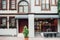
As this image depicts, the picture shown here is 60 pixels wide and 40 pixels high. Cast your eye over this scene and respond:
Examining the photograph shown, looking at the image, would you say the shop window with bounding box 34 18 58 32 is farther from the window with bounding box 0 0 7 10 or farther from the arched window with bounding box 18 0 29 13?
the window with bounding box 0 0 7 10

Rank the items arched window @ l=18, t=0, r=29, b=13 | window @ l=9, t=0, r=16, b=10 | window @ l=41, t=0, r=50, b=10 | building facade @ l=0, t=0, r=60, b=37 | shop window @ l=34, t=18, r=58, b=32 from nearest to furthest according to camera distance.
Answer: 1. building facade @ l=0, t=0, r=60, b=37
2. arched window @ l=18, t=0, r=29, b=13
3. window @ l=41, t=0, r=50, b=10
4. window @ l=9, t=0, r=16, b=10
5. shop window @ l=34, t=18, r=58, b=32

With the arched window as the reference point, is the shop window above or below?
below

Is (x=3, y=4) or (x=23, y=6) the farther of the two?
(x=3, y=4)

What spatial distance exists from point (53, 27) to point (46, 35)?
4500 millimetres

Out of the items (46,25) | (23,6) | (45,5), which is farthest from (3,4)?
(46,25)

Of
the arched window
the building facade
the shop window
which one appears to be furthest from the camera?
the shop window

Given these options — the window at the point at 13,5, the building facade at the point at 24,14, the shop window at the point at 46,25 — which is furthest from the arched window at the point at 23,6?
the shop window at the point at 46,25

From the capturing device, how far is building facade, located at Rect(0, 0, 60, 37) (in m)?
31.4

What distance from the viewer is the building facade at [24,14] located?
31.4 metres

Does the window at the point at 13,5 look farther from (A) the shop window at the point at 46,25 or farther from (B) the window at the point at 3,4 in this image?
(A) the shop window at the point at 46,25

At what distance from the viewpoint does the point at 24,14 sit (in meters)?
31.7

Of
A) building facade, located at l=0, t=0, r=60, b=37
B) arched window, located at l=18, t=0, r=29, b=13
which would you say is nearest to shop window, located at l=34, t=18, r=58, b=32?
building facade, located at l=0, t=0, r=60, b=37

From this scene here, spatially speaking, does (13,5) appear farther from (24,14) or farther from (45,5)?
(45,5)

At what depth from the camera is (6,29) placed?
31.3 m
